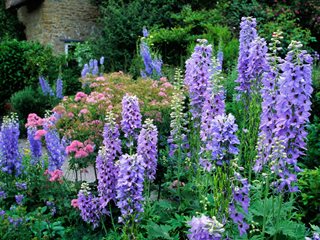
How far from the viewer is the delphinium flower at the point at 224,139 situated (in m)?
2.60

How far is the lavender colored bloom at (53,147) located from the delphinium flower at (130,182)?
2.17 meters

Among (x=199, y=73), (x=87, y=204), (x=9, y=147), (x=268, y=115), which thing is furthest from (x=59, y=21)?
(x=268, y=115)

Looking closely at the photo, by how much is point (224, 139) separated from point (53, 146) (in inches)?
115

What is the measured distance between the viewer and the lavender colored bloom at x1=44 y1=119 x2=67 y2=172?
5027 millimetres

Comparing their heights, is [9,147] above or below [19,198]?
above

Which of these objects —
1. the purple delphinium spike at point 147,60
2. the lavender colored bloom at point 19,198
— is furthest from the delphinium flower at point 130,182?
the purple delphinium spike at point 147,60

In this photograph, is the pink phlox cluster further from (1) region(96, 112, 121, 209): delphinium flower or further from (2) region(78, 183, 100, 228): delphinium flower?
(1) region(96, 112, 121, 209): delphinium flower

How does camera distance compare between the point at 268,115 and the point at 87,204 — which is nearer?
the point at 268,115

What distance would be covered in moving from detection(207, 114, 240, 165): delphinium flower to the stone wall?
42.2 feet

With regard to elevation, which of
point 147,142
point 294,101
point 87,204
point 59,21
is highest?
point 59,21

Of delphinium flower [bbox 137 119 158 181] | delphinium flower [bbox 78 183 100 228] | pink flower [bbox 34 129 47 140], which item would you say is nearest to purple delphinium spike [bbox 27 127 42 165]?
pink flower [bbox 34 129 47 140]

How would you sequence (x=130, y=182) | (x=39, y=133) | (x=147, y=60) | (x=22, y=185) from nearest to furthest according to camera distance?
(x=130, y=182) < (x=39, y=133) < (x=22, y=185) < (x=147, y=60)

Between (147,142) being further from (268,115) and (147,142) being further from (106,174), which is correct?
(268,115)

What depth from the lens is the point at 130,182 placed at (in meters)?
2.93
